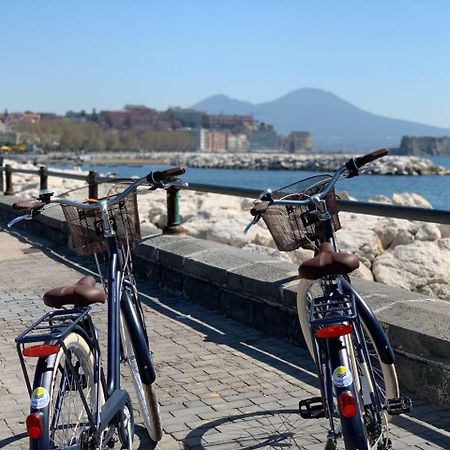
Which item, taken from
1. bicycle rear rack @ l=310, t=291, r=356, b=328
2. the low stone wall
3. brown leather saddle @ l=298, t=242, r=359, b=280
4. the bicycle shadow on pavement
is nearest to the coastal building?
the low stone wall

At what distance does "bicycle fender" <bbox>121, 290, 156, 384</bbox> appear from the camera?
152 inches

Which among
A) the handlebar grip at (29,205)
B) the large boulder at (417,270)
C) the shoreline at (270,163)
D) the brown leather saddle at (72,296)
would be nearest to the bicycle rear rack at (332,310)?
the brown leather saddle at (72,296)

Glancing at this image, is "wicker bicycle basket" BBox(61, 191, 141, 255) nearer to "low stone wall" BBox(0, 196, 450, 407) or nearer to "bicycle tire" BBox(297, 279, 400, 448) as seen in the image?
"bicycle tire" BBox(297, 279, 400, 448)

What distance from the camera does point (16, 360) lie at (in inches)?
231

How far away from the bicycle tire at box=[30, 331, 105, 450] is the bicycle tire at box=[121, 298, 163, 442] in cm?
48

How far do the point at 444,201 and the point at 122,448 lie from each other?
3918cm

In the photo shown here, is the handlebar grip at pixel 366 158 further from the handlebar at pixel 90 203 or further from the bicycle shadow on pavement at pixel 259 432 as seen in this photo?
the bicycle shadow on pavement at pixel 259 432

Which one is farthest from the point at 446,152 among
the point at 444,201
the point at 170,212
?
the point at 170,212

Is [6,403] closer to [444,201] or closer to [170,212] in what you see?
[170,212]

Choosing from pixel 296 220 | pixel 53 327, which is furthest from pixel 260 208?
pixel 53 327

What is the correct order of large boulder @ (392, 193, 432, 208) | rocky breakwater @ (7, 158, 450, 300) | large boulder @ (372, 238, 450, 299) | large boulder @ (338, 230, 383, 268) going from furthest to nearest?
large boulder @ (392, 193, 432, 208) → large boulder @ (338, 230, 383, 268) → rocky breakwater @ (7, 158, 450, 300) → large boulder @ (372, 238, 450, 299)

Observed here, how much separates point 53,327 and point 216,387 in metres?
2.25

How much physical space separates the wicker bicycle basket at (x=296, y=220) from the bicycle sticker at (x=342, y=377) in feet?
2.84

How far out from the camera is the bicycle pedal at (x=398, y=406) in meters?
3.72
